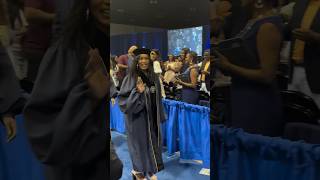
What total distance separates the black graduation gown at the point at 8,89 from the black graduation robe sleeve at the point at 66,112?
10 cm

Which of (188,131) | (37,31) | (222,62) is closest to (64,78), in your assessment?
(37,31)

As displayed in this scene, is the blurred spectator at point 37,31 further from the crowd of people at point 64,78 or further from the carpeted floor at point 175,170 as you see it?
the carpeted floor at point 175,170

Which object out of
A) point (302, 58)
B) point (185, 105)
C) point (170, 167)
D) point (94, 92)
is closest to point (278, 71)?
point (302, 58)

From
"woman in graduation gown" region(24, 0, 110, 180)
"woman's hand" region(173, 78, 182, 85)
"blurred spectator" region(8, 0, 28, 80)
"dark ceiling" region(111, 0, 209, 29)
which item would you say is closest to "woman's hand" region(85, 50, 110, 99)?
"woman in graduation gown" region(24, 0, 110, 180)

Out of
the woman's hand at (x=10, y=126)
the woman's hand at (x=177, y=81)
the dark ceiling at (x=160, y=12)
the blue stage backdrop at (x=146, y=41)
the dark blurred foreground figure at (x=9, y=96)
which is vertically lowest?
the woman's hand at (x=177, y=81)

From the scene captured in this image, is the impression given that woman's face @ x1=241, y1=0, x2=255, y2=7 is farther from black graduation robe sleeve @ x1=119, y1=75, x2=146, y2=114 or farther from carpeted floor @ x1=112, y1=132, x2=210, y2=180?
carpeted floor @ x1=112, y1=132, x2=210, y2=180

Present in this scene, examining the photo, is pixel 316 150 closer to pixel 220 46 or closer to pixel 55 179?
pixel 220 46

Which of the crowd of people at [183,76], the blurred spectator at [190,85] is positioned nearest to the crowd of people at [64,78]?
the crowd of people at [183,76]

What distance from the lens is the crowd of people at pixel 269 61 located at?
2.58 feet

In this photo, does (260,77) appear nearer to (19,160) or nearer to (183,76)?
(19,160)

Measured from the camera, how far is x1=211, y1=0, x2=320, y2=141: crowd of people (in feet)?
2.58

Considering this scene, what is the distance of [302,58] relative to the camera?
79 cm

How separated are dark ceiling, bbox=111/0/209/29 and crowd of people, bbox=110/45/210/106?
5.76 ft

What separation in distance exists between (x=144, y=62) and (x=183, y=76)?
1475 millimetres
